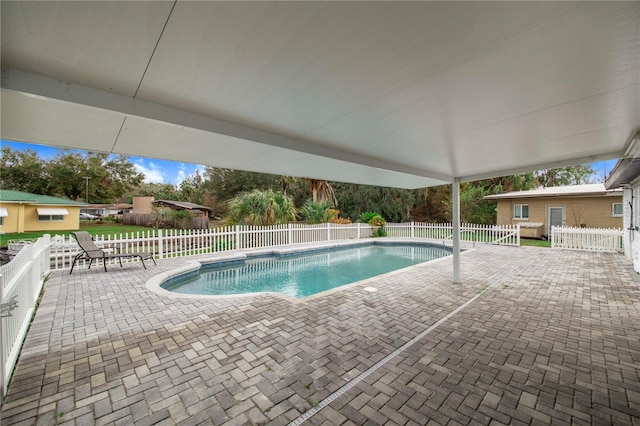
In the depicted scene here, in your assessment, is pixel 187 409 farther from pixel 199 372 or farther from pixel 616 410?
pixel 616 410

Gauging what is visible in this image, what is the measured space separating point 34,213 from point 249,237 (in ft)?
65.1

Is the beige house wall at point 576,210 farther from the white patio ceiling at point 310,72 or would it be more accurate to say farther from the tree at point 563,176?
the white patio ceiling at point 310,72

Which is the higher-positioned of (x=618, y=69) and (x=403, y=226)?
(x=618, y=69)

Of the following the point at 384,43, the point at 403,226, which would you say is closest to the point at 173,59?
the point at 384,43

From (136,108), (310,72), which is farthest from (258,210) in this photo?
Answer: (310,72)

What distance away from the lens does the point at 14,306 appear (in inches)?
87.7

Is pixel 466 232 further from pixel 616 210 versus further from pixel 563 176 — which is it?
pixel 563 176

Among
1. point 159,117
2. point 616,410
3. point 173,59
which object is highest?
point 173,59

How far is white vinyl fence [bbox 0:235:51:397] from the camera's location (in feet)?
7.37

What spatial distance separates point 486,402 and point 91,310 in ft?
17.6

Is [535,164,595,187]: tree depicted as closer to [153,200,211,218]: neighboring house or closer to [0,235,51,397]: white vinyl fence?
[153,200,211,218]: neighboring house

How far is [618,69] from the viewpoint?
1705mm

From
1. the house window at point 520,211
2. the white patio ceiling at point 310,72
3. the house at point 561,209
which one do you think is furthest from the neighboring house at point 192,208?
the house window at point 520,211

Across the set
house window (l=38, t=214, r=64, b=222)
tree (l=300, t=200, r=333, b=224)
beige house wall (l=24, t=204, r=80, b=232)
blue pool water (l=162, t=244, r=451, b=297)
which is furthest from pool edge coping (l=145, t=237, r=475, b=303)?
house window (l=38, t=214, r=64, b=222)
